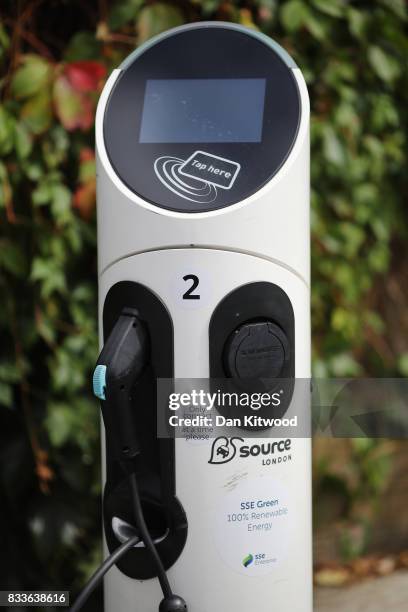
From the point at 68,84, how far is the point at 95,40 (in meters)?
0.19

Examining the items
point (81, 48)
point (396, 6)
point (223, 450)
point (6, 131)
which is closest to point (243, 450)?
point (223, 450)

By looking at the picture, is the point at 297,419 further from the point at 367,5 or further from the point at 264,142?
the point at 367,5

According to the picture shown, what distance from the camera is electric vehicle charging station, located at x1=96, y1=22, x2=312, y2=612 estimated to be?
1387 millimetres

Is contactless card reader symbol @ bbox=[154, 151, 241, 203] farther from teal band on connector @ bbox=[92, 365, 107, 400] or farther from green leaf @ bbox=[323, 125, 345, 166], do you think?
green leaf @ bbox=[323, 125, 345, 166]

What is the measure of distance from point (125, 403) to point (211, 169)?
446 millimetres

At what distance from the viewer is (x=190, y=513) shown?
4.65ft

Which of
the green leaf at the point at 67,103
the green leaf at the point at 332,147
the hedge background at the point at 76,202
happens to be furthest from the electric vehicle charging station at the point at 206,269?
the green leaf at the point at 332,147

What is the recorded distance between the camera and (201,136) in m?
Answer: 1.43

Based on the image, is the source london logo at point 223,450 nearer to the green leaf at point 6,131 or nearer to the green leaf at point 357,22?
the green leaf at point 6,131

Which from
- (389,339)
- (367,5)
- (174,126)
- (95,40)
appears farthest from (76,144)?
(389,339)

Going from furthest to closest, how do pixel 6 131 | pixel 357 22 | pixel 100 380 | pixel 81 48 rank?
pixel 357 22, pixel 81 48, pixel 6 131, pixel 100 380

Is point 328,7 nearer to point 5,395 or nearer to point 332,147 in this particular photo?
point 332,147

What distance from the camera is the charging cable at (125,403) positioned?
4.49 feet

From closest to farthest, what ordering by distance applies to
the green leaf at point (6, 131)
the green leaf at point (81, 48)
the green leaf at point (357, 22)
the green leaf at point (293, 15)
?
1. the green leaf at point (6, 131)
2. the green leaf at point (81, 48)
3. the green leaf at point (293, 15)
4. the green leaf at point (357, 22)
